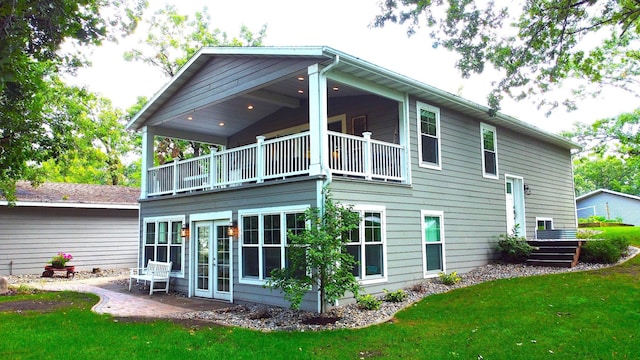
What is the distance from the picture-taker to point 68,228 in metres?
18.6

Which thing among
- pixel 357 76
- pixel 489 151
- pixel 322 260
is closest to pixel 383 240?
pixel 322 260

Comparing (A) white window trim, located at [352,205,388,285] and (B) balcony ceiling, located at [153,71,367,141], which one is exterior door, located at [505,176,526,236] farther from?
(A) white window trim, located at [352,205,388,285]

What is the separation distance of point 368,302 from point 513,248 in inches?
268

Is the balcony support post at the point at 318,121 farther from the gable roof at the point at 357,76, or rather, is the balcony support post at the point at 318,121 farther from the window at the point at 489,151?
the window at the point at 489,151

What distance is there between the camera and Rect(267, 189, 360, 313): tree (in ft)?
26.6

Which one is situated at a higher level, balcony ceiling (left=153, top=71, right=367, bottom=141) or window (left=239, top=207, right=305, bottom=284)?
balcony ceiling (left=153, top=71, right=367, bottom=141)

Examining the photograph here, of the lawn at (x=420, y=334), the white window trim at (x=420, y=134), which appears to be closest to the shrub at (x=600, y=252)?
the lawn at (x=420, y=334)

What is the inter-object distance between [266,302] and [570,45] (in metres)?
9.33

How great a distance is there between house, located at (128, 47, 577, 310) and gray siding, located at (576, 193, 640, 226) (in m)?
27.6

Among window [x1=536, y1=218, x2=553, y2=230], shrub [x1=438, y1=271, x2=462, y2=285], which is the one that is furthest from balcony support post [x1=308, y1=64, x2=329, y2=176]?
window [x1=536, y1=218, x2=553, y2=230]

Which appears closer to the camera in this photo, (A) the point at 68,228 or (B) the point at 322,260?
(B) the point at 322,260

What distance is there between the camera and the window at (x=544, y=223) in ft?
53.7

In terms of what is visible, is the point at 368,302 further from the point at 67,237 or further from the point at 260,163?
the point at 67,237

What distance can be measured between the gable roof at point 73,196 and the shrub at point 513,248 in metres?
15.1
